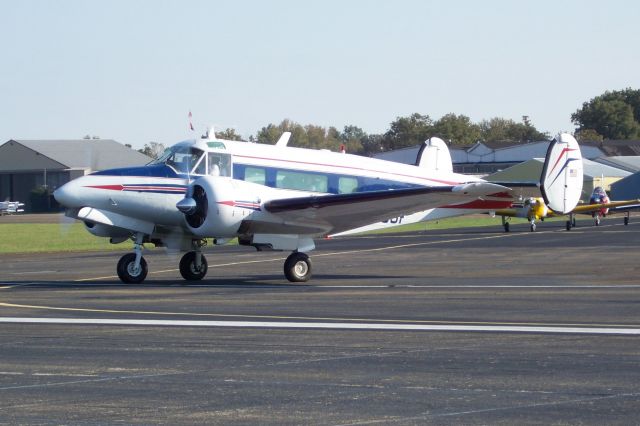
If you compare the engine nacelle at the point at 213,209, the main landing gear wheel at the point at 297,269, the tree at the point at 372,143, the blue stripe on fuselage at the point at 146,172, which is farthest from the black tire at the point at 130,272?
the tree at the point at 372,143

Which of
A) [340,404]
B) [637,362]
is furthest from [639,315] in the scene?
[340,404]

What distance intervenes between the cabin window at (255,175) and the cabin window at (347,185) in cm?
189

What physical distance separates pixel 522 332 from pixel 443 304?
392 centimetres

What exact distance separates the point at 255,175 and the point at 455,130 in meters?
115

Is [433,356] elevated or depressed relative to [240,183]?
depressed

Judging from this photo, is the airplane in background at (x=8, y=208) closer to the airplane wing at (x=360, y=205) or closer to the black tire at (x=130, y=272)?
the black tire at (x=130, y=272)

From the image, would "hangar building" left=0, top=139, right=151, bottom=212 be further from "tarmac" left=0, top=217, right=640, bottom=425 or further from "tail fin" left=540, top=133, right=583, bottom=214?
"tarmac" left=0, top=217, right=640, bottom=425

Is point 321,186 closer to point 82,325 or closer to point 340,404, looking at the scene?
point 82,325

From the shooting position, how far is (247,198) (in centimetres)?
2212

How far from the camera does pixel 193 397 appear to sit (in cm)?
946

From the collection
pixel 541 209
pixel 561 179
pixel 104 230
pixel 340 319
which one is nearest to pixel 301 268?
pixel 104 230

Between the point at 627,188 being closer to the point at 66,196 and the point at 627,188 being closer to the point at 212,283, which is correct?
the point at 212,283

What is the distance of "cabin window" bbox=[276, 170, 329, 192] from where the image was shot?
76.0 ft

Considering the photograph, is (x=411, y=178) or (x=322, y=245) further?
(x=322, y=245)
